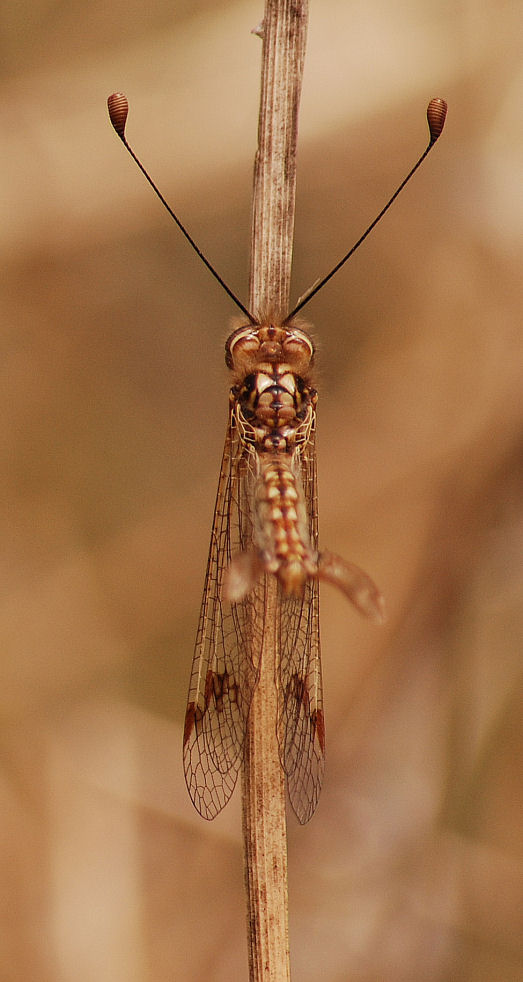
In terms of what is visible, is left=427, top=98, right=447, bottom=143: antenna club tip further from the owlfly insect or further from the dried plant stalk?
the dried plant stalk

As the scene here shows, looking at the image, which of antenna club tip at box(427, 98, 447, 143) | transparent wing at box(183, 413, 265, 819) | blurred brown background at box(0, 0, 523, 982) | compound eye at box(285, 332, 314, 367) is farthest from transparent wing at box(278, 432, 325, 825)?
blurred brown background at box(0, 0, 523, 982)

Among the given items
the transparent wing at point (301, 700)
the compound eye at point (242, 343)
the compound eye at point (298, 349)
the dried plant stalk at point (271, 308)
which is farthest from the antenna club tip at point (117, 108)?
the transparent wing at point (301, 700)

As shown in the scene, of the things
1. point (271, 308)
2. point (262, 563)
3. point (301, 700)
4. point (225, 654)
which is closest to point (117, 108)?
point (271, 308)

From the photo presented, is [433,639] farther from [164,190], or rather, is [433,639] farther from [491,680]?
[164,190]

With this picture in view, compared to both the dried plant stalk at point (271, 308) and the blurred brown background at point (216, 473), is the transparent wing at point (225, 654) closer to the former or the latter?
the dried plant stalk at point (271, 308)

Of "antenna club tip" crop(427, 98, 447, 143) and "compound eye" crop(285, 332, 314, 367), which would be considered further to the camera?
"compound eye" crop(285, 332, 314, 367)

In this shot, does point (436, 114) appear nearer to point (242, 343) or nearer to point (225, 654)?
Answer: point (242, 343)
